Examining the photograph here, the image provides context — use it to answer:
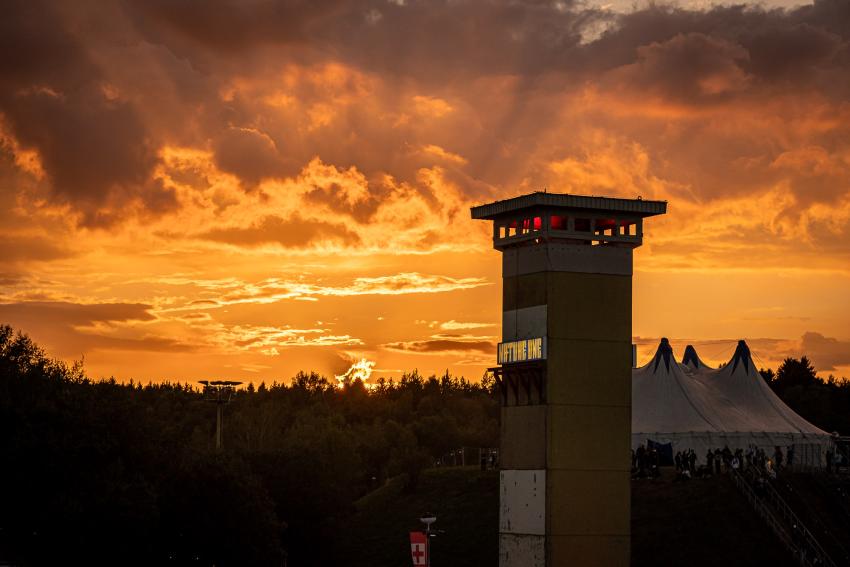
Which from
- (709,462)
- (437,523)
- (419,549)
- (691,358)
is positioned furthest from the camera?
(691,358)

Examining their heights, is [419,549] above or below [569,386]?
below

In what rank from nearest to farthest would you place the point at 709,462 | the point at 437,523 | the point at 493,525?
the point at 709,462 → the point at 493,525 → the point at 437,523

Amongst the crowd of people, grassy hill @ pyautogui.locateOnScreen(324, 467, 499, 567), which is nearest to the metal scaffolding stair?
the crowd of people

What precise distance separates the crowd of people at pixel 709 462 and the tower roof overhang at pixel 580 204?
18386mm

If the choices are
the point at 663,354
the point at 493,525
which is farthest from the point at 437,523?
the point at 663,354

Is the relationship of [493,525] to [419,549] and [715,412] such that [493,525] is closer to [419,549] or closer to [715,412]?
[715,412]

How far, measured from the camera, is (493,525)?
9206 centimetres


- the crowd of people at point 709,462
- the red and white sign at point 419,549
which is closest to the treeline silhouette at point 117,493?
the red and white sign at point 419,549

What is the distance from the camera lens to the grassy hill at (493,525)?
77.0 meters

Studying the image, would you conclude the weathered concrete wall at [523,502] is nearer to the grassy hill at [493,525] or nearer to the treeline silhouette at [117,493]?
the grassy hill at [493,525]

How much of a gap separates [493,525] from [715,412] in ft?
55.4

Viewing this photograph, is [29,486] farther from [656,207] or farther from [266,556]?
[656,207]

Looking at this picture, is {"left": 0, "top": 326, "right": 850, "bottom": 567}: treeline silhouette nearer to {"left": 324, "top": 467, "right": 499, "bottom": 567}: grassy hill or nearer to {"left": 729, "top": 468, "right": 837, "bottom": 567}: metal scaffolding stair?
{"left": 324, "top": 467, "right": 499, "bottom": 567}: grassy hill

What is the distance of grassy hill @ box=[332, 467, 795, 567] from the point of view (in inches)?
3031
